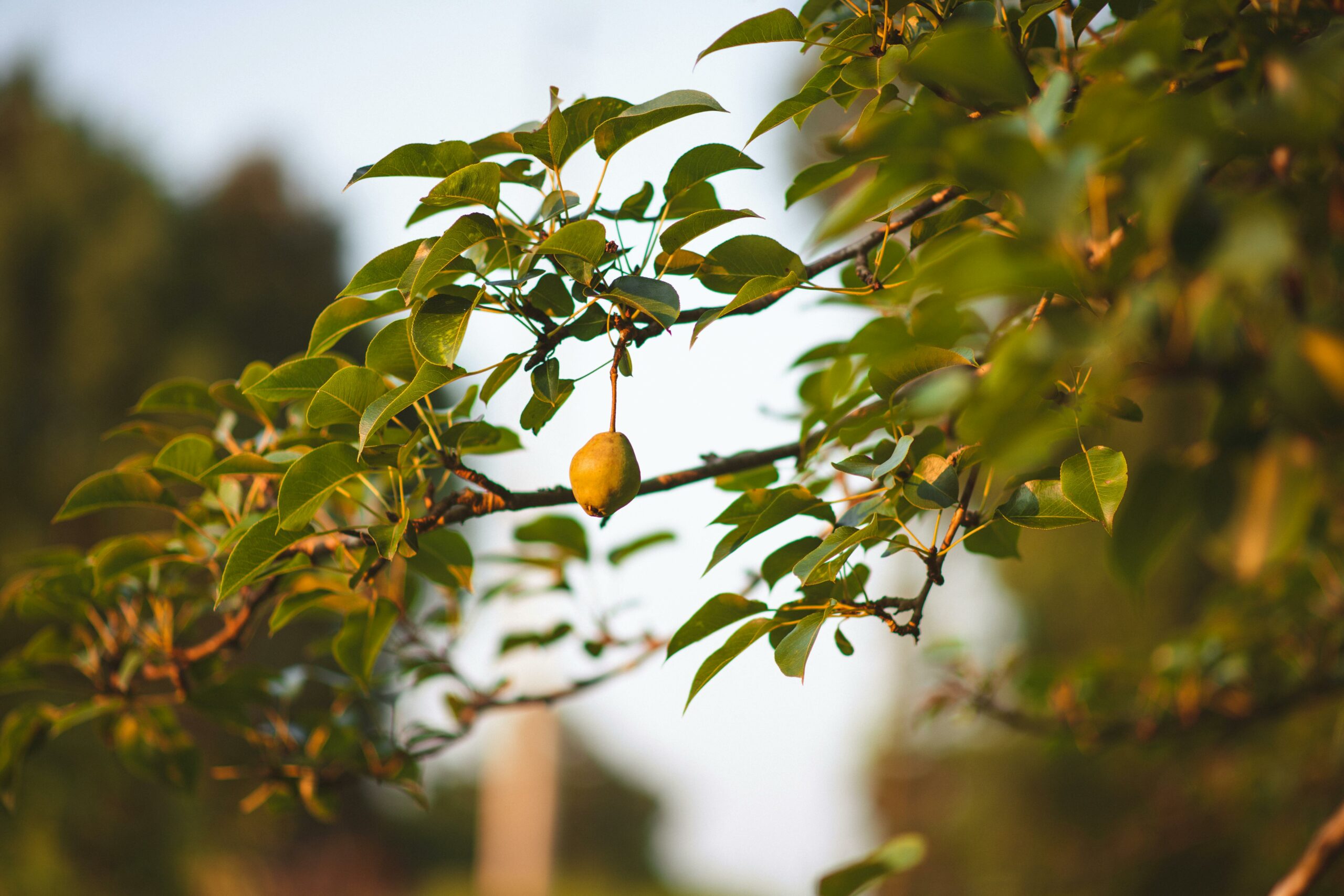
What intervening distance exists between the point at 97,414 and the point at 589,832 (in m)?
14.0

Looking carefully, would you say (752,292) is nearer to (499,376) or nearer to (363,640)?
(499,376)

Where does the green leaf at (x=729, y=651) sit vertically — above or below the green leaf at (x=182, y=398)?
below

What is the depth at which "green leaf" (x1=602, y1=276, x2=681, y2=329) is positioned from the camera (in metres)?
0.61

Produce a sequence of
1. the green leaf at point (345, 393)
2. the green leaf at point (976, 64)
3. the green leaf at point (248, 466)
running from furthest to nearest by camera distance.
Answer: the green leaf at point (248, 466), the green leaf at point (345, 393), the green leaf at point (976, 64)

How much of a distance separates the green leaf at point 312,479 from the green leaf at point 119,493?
38 centimetres

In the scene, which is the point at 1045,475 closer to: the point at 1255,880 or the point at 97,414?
the point at 1255,880

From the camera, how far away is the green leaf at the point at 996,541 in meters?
0.80

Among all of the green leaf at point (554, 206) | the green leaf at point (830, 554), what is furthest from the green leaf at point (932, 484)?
the green leaf at point (554, 206)

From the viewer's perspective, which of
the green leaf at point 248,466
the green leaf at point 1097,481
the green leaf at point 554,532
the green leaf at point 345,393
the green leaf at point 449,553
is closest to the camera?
the green leaf at point 1097,481

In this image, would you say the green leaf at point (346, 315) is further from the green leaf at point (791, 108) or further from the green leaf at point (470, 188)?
the green leaf at point (791, 108)

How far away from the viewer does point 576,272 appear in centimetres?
64

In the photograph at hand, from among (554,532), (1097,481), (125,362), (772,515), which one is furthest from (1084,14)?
(125,362)

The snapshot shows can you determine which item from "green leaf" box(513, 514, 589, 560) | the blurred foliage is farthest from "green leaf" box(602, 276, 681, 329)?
the blurred foliage

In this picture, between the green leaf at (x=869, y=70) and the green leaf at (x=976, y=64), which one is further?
the green leaf at (x=869, y=70)
